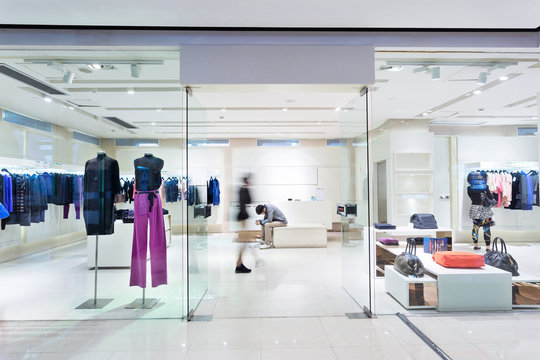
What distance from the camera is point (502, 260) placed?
379 centimetres

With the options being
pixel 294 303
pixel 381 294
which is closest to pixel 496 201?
pixel 381 294

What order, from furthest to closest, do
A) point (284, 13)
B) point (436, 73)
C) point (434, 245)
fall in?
point (434, 245) < point (436, 73) < point (284, 13)

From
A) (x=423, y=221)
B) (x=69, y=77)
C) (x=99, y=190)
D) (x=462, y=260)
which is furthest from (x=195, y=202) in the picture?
(x=423, y=221)

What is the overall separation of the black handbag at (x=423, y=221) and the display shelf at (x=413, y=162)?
73 cm

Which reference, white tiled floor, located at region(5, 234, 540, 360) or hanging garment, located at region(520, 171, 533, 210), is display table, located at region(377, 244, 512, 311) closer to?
white tiled floor, located at region(5, 234, 540, 360)

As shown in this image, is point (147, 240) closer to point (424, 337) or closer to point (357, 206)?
point (357, 206)

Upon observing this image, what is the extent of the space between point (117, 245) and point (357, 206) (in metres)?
2.72

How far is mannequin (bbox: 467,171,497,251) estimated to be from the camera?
4.38m

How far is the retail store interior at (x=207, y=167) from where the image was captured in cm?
353

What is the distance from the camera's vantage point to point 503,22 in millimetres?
3236

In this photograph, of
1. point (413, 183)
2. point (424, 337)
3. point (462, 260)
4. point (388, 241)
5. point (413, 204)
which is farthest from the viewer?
point (413, 183)

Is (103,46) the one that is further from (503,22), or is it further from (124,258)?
(503,22)

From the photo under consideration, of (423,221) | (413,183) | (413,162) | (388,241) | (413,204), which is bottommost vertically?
(388,241)

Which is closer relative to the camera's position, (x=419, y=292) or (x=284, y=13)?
(x=284, y=13)
